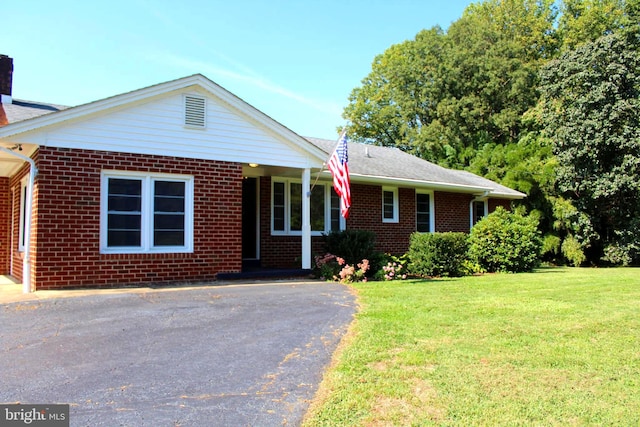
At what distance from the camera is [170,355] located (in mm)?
5020

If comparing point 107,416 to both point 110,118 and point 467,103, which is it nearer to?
point 110,118

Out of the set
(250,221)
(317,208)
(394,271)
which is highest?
(317,208)

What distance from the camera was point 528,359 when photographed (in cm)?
488

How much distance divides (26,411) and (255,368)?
1.93 metres

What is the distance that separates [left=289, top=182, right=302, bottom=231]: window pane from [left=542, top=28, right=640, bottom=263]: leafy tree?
1142cm

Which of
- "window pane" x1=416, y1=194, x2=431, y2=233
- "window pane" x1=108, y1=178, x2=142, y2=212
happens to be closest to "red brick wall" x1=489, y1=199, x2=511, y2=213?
"window pane" x1=416, y1=194, x2=431, y2=233

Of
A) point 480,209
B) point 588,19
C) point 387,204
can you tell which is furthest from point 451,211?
point 588,19

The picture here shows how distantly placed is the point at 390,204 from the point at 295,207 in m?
3.86

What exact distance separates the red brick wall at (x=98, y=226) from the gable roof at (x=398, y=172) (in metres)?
4.68

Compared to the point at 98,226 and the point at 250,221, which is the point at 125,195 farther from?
the point at 250,221

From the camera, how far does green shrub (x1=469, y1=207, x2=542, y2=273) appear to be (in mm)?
Answer: 14531

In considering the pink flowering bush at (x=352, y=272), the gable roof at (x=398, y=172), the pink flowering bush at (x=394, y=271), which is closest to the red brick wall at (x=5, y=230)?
the pink flowering bush at (x=352, y=272)

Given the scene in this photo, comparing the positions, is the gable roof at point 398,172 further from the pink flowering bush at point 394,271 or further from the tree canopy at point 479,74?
the tree canopy at point 479,74

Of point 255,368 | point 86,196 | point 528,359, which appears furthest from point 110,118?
point 528,359
